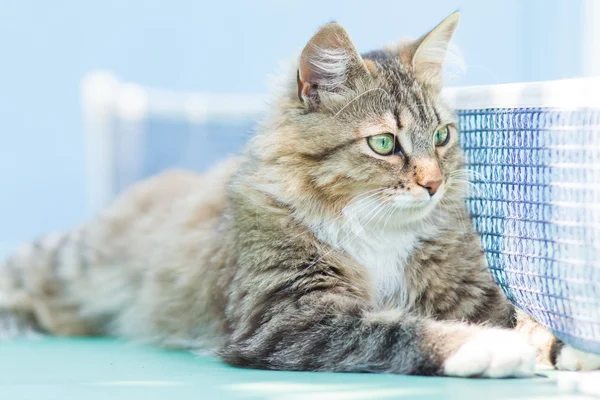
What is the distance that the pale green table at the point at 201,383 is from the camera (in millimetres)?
1523

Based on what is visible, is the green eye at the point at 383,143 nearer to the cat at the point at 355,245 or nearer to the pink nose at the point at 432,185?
the cat at the point at 355,245

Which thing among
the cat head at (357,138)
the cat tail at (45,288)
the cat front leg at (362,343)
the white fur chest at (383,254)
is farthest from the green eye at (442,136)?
the cat tail at (45,288)

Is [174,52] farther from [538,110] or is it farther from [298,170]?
[538,110]

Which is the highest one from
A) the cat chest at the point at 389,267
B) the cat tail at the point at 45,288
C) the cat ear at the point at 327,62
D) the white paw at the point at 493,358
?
the cat ear at the point at 327,62

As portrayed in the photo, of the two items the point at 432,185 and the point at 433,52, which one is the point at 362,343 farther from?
the point at 433,52

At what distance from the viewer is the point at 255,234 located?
6.50 feet

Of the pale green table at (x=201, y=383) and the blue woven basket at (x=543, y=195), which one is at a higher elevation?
the blue woven basket at (x=543, y=195)

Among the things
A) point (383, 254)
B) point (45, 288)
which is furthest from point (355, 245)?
point (45, 288)

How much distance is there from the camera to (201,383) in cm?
169

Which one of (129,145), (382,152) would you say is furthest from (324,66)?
(129,145)

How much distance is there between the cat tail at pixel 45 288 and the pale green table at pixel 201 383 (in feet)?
1.74

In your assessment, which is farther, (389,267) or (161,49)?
(161,49)

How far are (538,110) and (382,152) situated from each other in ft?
1.26

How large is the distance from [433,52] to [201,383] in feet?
3.53
